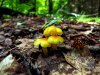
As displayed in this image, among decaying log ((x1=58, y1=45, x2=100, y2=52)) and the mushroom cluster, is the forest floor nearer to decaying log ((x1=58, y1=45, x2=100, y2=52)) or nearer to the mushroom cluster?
decaying log ((x1=58, y1=45, x2=100, y2=52))

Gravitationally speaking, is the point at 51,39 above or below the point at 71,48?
above

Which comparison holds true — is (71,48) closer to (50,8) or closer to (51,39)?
(51,39)

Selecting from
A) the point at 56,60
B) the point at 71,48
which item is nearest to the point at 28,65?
the point at 56,60

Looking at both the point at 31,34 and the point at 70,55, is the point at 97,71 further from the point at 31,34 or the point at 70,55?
the point at 31,34

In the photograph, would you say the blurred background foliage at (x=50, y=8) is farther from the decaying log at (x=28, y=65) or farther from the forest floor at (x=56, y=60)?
the decaying log at (x=28, y=65)

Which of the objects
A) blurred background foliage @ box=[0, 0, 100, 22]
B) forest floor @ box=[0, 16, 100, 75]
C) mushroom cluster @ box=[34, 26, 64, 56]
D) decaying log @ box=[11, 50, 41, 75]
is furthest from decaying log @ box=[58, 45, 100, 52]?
blurred background foliage @ box=[0, 0, 100, 22]

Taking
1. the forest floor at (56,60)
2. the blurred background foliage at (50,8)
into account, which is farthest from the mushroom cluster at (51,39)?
the blurred background foliage at (50,8)

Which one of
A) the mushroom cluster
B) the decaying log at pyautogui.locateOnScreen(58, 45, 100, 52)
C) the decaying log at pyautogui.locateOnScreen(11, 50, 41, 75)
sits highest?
the mushroom cluster

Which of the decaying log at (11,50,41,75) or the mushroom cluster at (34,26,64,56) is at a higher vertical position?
the mushroom cluster at (34,26,64,56)

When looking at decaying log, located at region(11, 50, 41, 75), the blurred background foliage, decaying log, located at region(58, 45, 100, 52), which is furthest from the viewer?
the blurred background foliage
